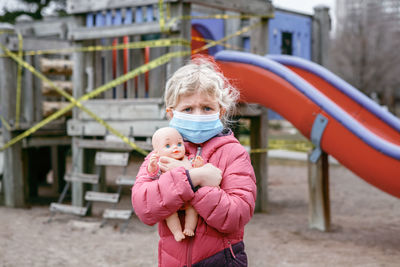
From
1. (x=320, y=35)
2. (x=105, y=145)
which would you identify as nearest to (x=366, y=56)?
(x=320, y=35)

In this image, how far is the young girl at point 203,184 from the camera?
Result: 1.83m

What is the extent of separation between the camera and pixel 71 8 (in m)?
6.74

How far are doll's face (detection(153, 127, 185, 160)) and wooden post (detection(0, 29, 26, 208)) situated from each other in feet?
20.1

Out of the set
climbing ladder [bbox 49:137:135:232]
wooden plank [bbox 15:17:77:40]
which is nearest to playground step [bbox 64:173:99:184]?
climbing ladder [bbox 49:137:135:232]

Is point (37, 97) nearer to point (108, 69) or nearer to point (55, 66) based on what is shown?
point (55, 66)

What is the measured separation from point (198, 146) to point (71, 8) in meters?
5.32

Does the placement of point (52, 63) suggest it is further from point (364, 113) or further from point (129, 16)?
point (364, 113)

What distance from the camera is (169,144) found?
1.94 metres

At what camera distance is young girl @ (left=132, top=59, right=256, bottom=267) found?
6.02ft

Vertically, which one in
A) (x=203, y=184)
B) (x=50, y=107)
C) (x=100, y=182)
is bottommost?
(x=100, y=182)

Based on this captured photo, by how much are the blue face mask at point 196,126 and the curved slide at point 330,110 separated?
3.51m

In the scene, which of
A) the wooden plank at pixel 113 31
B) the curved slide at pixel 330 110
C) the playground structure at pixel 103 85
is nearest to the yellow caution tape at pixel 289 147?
the playground structure at pixel 103 85

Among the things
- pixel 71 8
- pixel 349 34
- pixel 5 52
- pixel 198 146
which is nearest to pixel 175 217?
pixel 198 146

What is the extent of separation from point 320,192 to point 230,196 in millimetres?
4387
